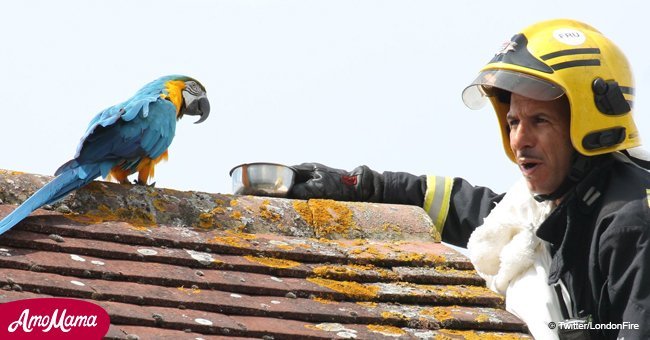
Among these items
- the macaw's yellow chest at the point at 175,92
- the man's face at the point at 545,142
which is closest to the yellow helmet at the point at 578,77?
the man's face at the point at 545,142

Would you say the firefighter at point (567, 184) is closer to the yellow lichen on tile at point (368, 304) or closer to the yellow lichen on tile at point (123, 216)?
the yellow lichen on tile at point (368, 304)

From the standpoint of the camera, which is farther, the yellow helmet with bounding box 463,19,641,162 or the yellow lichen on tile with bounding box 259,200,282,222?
the yellow lichen on tile with bounding box 259,200,282,222

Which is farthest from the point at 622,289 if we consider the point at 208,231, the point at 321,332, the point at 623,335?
the point at 208,231

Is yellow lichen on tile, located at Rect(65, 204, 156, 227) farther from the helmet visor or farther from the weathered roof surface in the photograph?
the helmet visor

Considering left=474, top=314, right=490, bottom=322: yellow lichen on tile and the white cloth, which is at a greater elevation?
the white cloth

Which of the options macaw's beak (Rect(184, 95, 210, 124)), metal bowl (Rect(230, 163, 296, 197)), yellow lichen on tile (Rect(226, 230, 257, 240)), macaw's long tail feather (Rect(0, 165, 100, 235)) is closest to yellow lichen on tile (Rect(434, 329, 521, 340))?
yellow lichen on tile (Rect(226, 230, 257, 240))

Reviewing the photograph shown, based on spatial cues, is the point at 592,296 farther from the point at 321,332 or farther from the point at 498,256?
the point at 321,332

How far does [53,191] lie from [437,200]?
1.95 m

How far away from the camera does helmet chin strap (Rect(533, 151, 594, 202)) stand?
3.96 m

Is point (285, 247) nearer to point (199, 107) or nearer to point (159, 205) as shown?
point (159, 205)

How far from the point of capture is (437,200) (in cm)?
521

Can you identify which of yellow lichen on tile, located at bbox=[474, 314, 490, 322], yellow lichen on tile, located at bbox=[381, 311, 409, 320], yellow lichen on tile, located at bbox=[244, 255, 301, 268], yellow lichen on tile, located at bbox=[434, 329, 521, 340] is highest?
yellow lichen on tile, located at bbox=[244, 255, 301, 268]

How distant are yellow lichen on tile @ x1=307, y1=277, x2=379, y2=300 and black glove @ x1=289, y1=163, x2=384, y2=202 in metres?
0.99

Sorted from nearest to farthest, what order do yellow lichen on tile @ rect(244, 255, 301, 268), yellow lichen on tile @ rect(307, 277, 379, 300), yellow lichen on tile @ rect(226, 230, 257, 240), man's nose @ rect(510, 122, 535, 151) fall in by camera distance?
yellow lichen on tile @ rect(307, 277, 379, 300)
yellow lichen on tile @ rect(244, 255, 301, 268)
man's nose @ rect(510, 122, 535, 151)
yellow lichen on tile @ rect(226, 230, 257, 240)
